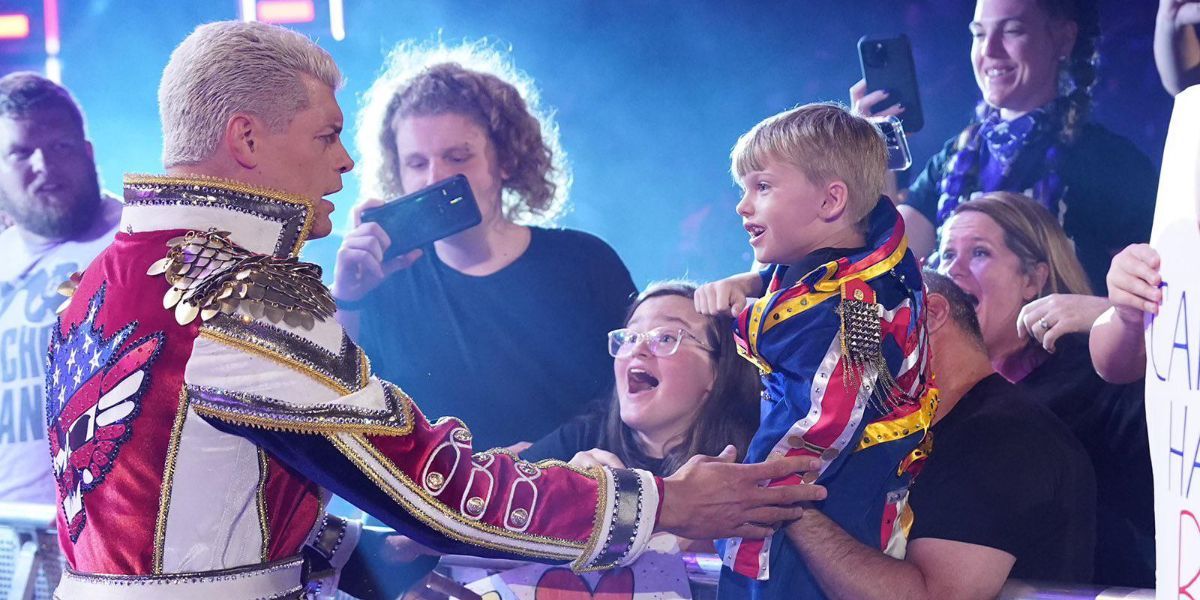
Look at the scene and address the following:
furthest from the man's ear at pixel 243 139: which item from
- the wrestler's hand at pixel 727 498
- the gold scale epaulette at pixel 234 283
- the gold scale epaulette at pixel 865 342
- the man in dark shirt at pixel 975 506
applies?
the man in dark shirt at pixel 975 506

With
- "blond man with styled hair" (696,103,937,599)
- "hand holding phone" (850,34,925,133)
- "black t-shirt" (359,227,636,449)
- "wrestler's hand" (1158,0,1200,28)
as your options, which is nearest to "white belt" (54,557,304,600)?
"blond man with styled hair" (696,103,937,599)

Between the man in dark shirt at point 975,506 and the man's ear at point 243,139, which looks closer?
the man's ear at point 243,139

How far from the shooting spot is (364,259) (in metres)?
3.48

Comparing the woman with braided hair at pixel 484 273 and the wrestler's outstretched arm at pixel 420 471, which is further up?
the woman with braided hair at pixel 484 273

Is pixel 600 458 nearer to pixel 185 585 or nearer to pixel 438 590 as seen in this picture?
pixel 438 590

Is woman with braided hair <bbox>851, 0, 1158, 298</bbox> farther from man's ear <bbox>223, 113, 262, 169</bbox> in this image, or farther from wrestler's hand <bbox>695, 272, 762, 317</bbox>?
man's ear <bbox>223, 113, 262, 169</bbox>

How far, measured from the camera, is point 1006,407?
245cm

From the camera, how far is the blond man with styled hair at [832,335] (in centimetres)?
216

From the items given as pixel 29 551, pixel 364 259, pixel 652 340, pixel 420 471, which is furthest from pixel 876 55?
pixel 29 551

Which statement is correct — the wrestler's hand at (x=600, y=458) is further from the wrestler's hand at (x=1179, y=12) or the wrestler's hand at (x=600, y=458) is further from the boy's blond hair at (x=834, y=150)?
the wrestler's hand at (x=1179, y=12)

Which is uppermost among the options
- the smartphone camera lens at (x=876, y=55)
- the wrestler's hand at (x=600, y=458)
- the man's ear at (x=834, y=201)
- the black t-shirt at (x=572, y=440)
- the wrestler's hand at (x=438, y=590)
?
the smartphone camera lens at (x=876, y=55)

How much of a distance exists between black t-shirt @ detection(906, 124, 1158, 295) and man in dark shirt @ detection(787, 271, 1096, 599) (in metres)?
0.37

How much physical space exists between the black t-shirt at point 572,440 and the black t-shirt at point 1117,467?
1.26 m

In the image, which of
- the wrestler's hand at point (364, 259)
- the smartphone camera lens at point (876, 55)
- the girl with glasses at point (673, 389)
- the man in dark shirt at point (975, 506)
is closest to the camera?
the man in dark shirt at point (975, 506)
